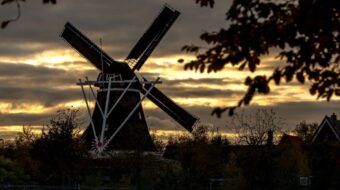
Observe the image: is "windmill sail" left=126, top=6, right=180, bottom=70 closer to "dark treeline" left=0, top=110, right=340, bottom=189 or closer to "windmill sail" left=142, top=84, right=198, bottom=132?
"windmill sail" left=142, top=84, right=198, bottom=132

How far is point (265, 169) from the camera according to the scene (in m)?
48.3

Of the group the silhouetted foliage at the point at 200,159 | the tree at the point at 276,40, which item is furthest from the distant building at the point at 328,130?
the tree at the point at 276,40

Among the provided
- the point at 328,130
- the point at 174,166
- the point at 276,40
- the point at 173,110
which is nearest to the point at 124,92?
the point at 173,110

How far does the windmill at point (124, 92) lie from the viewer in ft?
228

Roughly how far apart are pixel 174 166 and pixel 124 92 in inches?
437

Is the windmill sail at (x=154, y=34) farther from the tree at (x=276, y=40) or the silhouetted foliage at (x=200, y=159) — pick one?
the tree at (x=276, y=40)

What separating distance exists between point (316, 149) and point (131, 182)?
14406 millimetres

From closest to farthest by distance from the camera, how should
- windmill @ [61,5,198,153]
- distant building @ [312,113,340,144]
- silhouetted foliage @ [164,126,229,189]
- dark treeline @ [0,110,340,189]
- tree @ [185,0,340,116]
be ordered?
tree @ [185,0,340,116], dark treeline @ [0,110,340,189], silhouetted foliage @ [164,126,229,189], windmill @ [61,5,198,153], distant building @ [312,113,340,144]

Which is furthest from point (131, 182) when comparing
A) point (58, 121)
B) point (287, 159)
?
point (287, 159)

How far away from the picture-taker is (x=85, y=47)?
70.9 m

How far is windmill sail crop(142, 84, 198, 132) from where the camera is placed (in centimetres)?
7144

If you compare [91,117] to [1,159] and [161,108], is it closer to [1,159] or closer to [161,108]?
[161,108]

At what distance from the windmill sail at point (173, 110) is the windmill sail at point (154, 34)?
111 inches

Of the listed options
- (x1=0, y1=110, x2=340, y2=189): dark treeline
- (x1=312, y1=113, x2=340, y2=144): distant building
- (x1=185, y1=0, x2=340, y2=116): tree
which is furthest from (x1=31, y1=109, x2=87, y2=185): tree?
(x1=185, y1=0, x2=340, y2=116): tree
